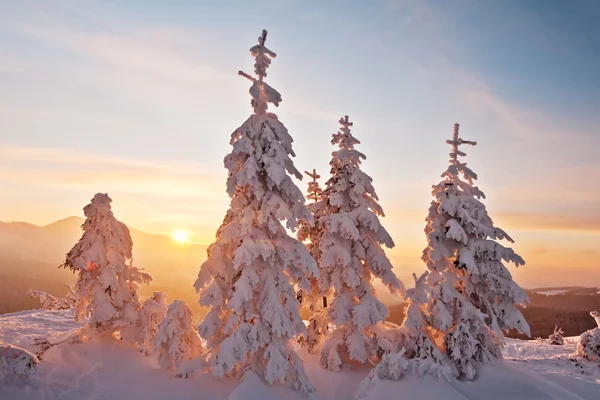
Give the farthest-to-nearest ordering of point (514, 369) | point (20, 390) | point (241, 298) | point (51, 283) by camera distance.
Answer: point (51, 283) → point (514, 369) → point (241, 298) → point (20, 390)

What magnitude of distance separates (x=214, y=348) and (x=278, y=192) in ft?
22.8

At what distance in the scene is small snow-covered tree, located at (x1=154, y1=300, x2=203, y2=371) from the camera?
55.9 feet

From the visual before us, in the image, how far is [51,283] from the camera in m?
128

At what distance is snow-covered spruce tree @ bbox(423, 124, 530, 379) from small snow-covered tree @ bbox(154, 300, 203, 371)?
11841 millimetres

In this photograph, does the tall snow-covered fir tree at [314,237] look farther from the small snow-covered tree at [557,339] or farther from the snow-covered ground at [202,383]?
the small snow-covered tree at [557,339]

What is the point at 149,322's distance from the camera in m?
18.6

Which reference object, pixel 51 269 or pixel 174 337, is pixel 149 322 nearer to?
pixel 174 337

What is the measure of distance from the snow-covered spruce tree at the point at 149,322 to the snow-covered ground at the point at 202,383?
522 millimetres

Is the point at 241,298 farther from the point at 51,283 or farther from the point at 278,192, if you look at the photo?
the point at 51,283

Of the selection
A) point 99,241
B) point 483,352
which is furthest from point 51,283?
point 483,352

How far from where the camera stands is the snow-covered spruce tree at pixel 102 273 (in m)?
17.9

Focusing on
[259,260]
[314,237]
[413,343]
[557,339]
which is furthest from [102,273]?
[557,339]

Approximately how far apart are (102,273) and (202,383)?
271 inches

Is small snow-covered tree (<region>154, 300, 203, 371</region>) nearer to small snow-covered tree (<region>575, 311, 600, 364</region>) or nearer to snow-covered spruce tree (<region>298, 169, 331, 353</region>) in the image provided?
snow-covered spruce tree (<region>298, 169, 331, 353</region>)
